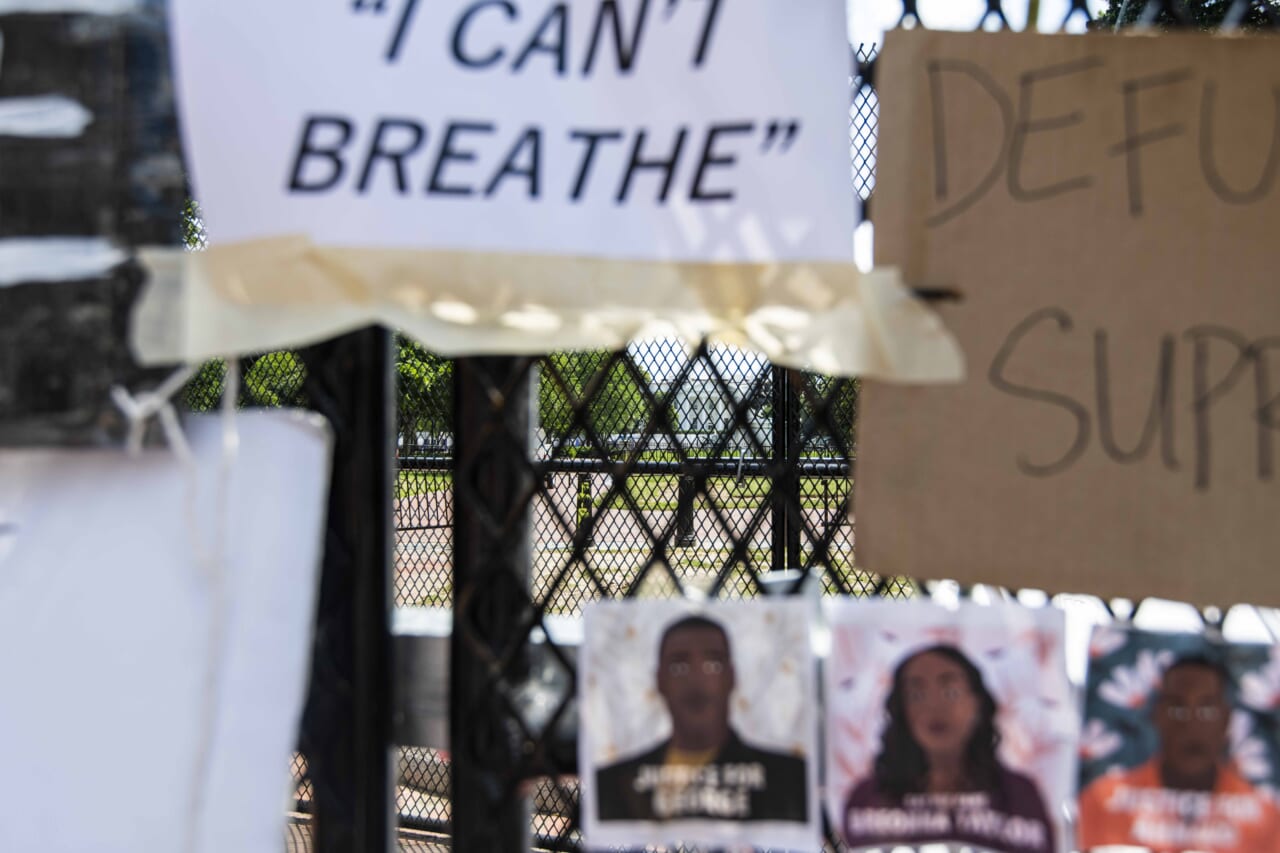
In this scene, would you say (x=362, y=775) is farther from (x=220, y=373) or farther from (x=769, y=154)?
(x=220, y=373)

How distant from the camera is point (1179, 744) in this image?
0.98 m

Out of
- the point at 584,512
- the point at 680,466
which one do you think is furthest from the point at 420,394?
the point at 680,466

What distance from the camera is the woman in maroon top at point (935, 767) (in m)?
1.01

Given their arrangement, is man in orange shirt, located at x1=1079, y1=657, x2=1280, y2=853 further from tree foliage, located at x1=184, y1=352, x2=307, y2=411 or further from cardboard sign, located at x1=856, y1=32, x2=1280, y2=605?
tree foliage, located at x1=184, y1=352, x2=307, y2=411

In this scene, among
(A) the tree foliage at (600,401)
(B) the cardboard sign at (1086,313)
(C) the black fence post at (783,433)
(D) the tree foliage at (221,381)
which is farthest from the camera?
(A) the tree foliage at (600,401)

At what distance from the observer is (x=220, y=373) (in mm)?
4301

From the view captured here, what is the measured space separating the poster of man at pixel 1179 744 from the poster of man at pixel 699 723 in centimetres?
29

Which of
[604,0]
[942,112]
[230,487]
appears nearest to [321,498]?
[230,487]

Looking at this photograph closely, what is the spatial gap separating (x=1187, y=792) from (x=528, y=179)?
90cm

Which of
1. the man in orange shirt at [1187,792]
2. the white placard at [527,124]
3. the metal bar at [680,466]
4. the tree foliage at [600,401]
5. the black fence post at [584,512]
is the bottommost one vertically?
the man in orange shirt at [1187,792]

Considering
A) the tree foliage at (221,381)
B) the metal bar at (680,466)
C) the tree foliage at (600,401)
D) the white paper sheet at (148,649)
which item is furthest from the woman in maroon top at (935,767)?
the tree foliage at (600,401)

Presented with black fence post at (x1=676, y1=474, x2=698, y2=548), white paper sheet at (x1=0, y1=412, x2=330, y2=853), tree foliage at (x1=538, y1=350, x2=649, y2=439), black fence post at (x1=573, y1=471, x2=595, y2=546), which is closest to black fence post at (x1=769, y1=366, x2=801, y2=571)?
black fence post at (x1=676, y1=474, x2=698, y2=548)

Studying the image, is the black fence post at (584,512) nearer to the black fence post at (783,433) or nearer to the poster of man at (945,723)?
the poster of man at (945,723)

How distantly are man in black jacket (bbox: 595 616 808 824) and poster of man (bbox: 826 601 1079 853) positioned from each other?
0.07m
